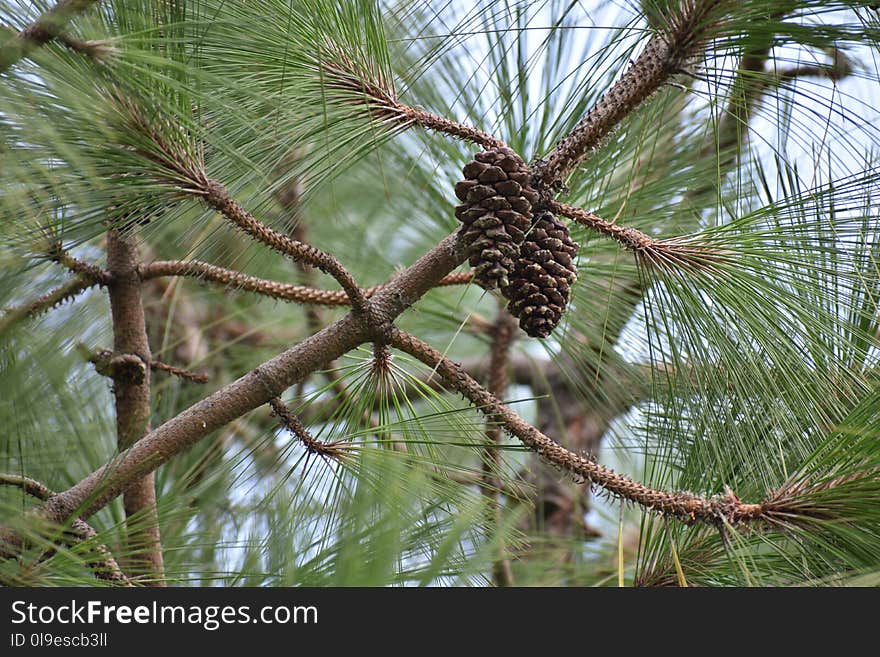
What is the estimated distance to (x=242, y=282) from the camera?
38.4 inches

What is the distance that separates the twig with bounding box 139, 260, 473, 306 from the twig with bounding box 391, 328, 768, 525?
120mm

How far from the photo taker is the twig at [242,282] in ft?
3.20

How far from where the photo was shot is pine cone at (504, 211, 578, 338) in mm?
833

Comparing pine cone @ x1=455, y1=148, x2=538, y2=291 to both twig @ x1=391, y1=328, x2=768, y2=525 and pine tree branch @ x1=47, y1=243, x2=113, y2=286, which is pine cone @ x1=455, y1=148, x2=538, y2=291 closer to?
twig @ x1=391, y1=328, x2=768, y2=525

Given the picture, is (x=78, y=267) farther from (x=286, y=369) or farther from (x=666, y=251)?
(x=666, y=251)

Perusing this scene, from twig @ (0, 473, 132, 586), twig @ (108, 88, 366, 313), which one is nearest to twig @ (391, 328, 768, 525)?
twig @ (108, 88, 366, 313)

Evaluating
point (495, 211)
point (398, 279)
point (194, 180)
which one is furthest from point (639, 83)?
point (194, 180)

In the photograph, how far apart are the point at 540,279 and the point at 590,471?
175mm

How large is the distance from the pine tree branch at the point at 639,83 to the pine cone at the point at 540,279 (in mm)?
46

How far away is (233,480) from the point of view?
1.06 m
